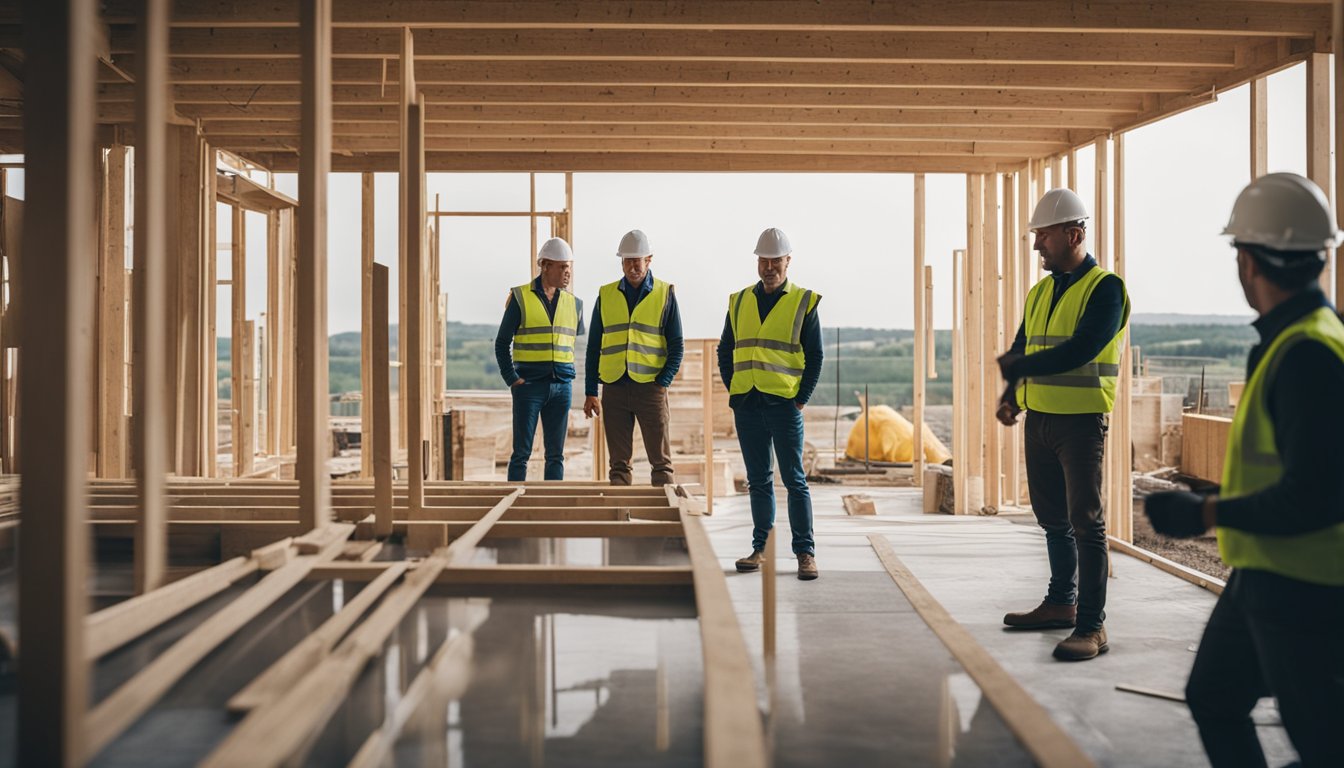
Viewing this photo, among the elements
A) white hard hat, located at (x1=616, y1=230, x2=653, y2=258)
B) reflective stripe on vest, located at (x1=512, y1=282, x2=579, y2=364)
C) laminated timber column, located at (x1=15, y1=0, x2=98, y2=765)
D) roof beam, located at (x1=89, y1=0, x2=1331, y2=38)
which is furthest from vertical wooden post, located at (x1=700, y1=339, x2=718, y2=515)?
laminated timber column, located at (x1=15, y1=0, x2=98, y2=765)

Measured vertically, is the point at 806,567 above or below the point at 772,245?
below

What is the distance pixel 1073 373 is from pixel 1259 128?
2.77 meters

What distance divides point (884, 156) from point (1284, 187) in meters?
6.80

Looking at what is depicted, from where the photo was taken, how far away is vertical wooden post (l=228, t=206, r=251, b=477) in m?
8.91

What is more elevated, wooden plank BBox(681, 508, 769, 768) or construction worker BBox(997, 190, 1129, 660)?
construction worker BBox(997, 190, 1129, 660)

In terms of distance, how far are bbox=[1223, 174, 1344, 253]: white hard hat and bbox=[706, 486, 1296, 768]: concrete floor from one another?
1.45m

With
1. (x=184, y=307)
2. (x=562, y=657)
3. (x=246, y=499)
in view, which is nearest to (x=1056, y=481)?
(x=562, y=657)

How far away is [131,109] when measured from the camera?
741 centimetres

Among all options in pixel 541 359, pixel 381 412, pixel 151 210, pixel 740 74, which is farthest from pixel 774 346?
pixel 151 210

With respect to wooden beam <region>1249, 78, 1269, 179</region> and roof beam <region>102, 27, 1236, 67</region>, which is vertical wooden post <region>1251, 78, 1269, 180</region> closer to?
wooden beam <region>1249, 78, 1269, 179</region>

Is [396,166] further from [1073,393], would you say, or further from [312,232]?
[1073,393]

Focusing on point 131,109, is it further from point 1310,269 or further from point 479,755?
point 1310,269

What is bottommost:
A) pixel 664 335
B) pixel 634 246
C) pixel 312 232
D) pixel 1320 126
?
pixel 664 335

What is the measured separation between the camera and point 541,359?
670 cm
